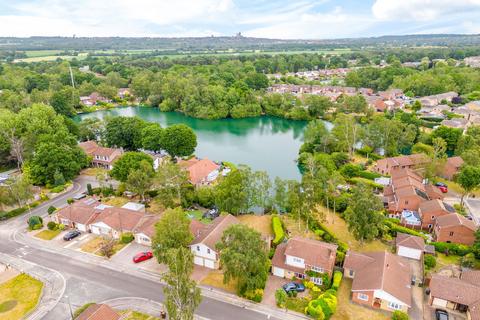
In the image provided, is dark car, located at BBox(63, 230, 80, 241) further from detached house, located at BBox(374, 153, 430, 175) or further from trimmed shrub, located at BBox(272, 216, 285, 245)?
detached house, located at BBox(374, 153, 430, 175)

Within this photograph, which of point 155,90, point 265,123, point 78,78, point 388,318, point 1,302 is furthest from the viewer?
point 78,78

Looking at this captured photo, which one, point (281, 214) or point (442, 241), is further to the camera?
point (281, 214)

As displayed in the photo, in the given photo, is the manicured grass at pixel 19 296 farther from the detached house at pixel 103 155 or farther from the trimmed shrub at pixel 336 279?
the detached house at pixel 103 155

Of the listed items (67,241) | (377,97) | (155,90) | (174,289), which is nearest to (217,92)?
(155,90)

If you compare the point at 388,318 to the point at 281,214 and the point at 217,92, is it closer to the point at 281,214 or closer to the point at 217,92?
the point at 281,214

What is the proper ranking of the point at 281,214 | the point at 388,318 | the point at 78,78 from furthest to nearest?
the point at 78,78, the point at 281,214, the point at 388,318

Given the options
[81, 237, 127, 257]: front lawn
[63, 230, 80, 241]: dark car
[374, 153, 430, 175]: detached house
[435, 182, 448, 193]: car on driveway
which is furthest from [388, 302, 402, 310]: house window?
[63, 230, 80, 241]: dark car
